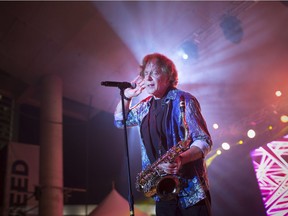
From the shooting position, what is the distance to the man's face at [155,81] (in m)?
2.72

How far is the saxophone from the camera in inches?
87.0

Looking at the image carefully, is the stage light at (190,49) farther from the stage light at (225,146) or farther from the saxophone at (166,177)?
the saxophone at (166,177)

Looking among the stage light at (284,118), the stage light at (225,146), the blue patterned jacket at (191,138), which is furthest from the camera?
the stage light at (225,146)

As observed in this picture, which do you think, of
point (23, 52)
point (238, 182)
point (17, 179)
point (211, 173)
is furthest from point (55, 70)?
point (238, 182)

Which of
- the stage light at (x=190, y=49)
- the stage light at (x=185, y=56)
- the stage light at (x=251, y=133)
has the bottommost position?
the stage light at (x=251, y=133)

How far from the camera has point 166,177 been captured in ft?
7.30

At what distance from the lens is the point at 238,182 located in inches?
254

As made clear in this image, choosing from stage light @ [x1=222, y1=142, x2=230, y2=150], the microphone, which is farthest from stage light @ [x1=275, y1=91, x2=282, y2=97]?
the microphone

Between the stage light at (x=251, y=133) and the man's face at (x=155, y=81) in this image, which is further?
the stage light at (x=251, y=133)

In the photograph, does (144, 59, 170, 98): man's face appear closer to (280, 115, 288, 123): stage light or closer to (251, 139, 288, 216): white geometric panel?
(251, 139, 288, 216): white geometric panel

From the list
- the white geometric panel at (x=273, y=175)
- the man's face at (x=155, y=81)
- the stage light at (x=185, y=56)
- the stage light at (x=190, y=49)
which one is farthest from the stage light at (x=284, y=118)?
the man's face at (x=155, y=81)

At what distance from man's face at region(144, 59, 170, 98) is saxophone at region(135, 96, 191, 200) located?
0.31m

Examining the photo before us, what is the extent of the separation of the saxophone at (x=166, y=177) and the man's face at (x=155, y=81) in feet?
1.03

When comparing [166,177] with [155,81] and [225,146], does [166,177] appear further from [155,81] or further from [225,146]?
[225,146]
